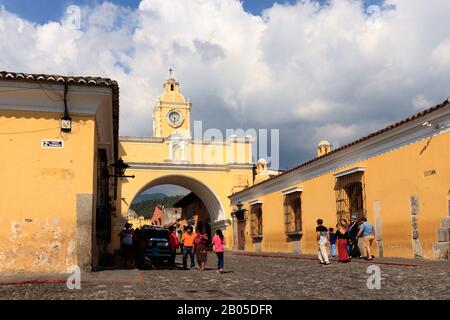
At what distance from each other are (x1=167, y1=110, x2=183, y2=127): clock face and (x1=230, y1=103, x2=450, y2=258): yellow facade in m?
15.5

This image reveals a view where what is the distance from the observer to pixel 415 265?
11.5 meters

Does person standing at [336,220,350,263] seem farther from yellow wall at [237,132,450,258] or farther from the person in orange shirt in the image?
the person in orange shirt

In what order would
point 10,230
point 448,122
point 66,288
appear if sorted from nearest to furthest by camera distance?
point 66,288
point 10,230
point 448,122

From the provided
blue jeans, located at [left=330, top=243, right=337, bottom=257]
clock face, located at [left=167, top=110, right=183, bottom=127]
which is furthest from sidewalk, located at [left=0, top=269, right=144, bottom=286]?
clock face, located at [left=167, top=110, right=183, bottom=127]

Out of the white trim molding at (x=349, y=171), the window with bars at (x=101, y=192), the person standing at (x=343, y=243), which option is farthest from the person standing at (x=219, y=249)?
the white trim molding at (x=349, y=171)

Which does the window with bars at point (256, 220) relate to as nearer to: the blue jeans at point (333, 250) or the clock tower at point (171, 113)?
Answer: the clock tower at point (171, 113)

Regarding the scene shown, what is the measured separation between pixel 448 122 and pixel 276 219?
12.6 m

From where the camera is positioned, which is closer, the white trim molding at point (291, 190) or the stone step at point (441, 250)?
the stone step at point (441, 250)

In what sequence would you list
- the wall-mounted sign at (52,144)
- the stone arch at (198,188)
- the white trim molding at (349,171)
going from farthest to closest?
the stone arch at (198,188), the white trim molding at (349,171), the wall-mounted sign at (52,144)

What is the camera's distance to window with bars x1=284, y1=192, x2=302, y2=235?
73.3 ft

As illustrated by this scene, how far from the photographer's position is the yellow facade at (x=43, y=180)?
10.6m

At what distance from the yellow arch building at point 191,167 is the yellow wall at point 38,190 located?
19759mm
